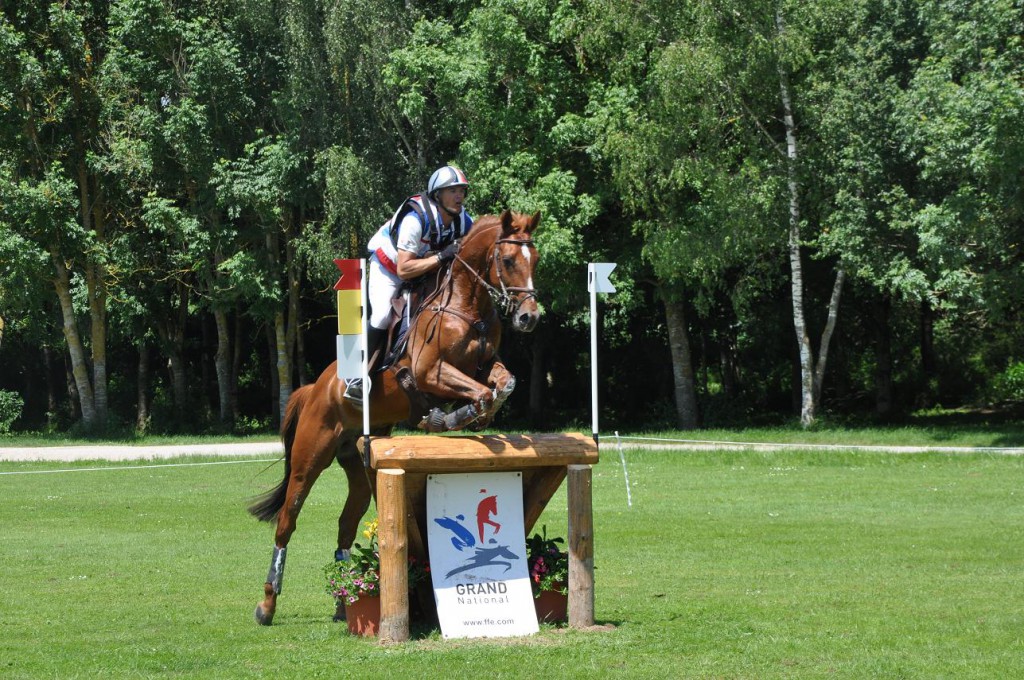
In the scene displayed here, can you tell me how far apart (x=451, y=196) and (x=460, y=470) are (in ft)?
6.52

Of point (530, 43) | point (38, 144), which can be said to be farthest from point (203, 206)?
point (530, 43)

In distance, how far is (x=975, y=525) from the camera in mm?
14492

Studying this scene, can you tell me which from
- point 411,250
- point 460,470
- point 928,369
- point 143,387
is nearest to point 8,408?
point 143,387

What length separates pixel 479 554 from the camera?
26.8 feet

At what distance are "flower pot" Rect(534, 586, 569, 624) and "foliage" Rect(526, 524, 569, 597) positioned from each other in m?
0.05

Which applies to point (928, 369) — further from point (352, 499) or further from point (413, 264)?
A: point (413, 264)

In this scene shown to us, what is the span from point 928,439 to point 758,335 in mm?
11193

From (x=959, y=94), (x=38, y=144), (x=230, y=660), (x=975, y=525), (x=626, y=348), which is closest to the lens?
(x=230, y=660)

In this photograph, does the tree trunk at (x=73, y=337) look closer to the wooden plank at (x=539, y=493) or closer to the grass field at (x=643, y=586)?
the grass field at (x=643, y=586)

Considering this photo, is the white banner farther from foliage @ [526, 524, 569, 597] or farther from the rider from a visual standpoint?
the rider

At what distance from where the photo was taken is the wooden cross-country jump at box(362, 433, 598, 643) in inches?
305

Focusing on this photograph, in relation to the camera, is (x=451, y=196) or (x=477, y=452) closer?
(x=477, y=452)

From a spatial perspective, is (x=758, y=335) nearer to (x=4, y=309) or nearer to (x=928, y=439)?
(x=928, y=439)

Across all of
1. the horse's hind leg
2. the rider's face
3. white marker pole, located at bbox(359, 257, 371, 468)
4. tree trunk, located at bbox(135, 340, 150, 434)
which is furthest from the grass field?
tree trunk, located at bbox(135, 340, 150, 434)
